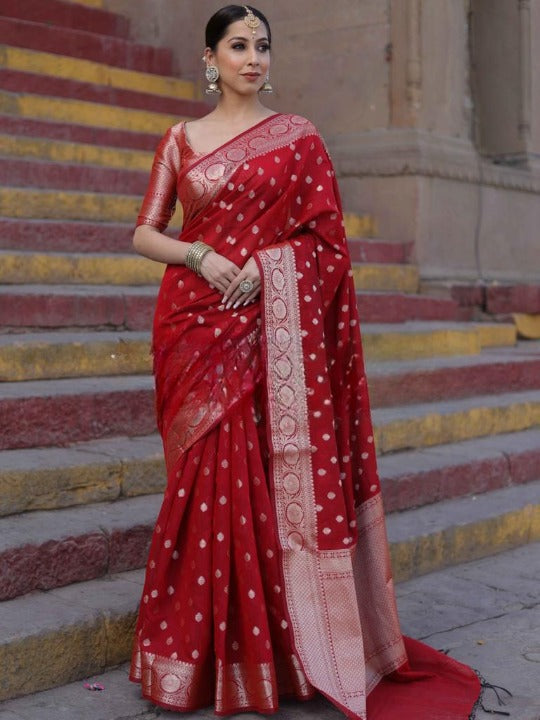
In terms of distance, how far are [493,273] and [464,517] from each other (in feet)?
10.3

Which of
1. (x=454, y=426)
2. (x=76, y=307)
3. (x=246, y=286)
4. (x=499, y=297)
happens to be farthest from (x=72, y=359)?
(x=499, y=297)

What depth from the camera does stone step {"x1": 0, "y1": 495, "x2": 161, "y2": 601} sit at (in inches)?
134

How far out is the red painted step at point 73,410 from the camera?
13.2ft

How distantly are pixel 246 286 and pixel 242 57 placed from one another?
60cm

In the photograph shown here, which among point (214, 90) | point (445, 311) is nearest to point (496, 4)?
point (445, 311)

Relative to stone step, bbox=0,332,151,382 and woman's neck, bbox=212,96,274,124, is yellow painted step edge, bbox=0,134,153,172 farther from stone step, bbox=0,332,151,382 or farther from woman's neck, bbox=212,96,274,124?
woman's neck, bbox=212,96,274,124

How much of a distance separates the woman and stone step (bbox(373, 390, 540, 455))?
1.97m

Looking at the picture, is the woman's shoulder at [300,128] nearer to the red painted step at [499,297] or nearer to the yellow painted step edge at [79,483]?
the yellow painted step edge at [79,483]

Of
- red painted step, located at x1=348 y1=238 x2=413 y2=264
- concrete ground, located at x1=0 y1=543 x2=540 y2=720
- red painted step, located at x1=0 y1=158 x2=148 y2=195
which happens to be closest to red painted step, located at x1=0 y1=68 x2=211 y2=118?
red painted step, located at x1=0 y1=158 x2=148 y2=195

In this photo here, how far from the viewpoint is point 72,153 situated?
642 cm

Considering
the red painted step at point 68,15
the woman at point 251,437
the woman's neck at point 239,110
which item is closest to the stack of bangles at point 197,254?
the woman at point 251,437

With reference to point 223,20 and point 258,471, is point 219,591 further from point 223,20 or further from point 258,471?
point 223,20

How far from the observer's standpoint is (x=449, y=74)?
7.33 meters

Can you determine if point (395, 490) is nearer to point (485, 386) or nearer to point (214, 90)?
point (485, 386)
